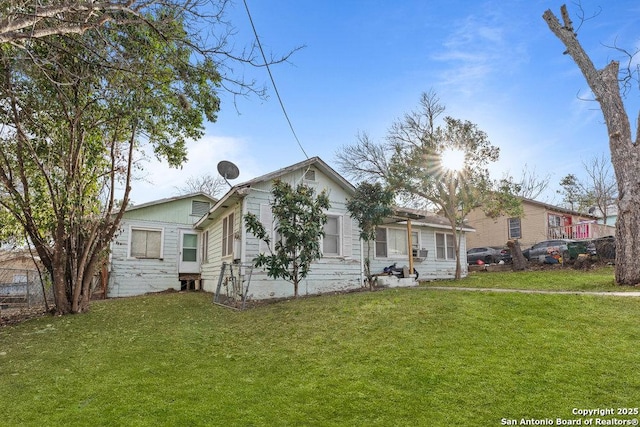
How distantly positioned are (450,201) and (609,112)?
772 centimetres

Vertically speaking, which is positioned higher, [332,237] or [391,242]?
[332,237]

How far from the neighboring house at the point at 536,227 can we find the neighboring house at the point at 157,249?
20516 mm

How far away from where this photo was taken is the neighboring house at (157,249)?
661 inches

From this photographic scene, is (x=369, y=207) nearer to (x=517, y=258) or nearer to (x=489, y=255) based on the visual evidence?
(x=517, y=258)

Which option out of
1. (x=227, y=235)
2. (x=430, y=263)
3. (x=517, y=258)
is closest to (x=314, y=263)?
(x=227, y=235)

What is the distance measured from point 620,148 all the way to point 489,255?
15242 millimetres

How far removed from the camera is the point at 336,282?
13008 mm

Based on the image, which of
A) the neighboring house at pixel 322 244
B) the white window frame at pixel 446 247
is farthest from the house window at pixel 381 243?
the white window frame at pixel 446 247

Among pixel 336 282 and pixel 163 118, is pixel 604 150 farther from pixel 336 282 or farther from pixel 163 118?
pixel 163 118

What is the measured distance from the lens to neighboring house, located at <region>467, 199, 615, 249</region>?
A: 27.7 metres

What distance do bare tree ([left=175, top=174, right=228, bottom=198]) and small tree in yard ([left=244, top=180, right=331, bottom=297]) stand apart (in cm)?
2803

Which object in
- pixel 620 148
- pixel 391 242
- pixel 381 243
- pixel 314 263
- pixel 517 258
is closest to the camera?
pixel 620 148

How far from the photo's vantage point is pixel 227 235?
13469 millimetres

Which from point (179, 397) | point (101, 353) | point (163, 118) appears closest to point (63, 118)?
point (163, 118)
